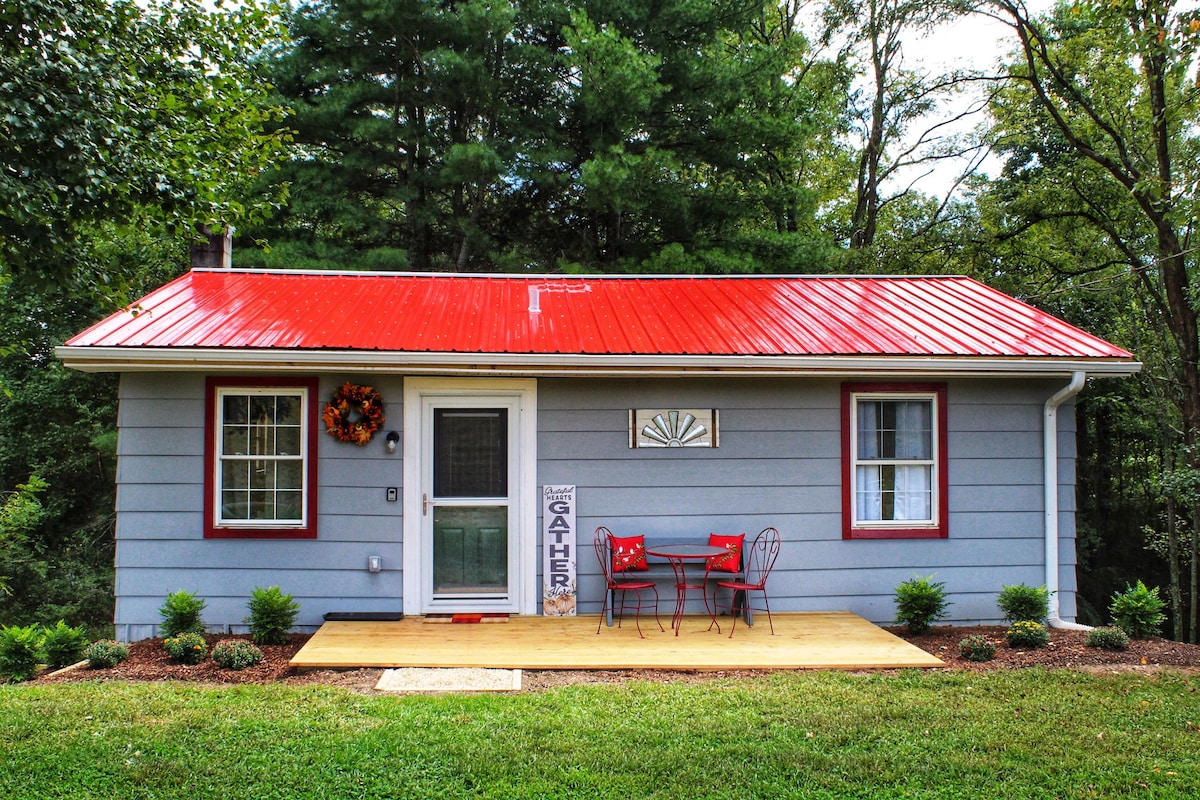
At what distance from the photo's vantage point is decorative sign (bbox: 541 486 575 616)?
22.1 ft

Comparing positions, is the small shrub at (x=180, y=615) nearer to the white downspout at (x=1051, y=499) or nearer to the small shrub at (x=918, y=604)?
the small shrub at (x=918, y=604)

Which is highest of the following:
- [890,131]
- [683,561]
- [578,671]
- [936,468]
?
[890,131]

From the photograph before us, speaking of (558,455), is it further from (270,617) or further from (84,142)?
(84,142)

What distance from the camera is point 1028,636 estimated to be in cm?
609

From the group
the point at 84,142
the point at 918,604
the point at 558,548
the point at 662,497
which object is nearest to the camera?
the point at 84,142

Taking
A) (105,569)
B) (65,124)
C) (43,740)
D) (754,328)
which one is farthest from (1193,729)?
(105,569)

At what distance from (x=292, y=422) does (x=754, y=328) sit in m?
4.07

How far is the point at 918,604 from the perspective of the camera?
21.4 ft

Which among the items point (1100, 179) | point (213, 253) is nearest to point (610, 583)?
point (213, 253)

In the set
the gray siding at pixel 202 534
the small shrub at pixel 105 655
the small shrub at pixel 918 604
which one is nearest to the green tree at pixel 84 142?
the gray siding at pixel 202 534

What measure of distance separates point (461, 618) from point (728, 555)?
226 cm

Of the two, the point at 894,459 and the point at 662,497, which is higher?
the point at 894,459

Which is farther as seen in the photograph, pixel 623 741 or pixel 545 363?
pixel 545 363

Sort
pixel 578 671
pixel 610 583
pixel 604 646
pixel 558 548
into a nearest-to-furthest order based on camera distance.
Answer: pixel 578 671
pixel 604 646
pixel 610 583
pixel 558 548
